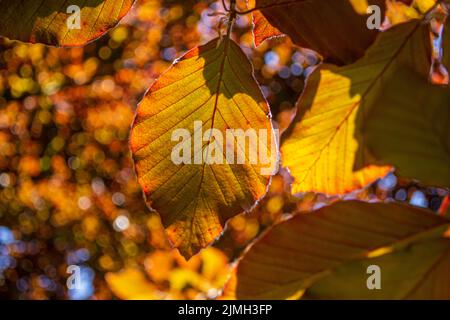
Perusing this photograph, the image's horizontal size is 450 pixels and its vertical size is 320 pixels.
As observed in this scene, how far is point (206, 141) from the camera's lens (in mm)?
674

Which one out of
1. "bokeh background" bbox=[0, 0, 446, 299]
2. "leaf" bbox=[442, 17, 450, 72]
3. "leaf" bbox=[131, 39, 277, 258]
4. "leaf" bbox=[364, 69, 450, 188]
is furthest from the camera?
"bokeh background" bbox=[0, 0, 446, 299]

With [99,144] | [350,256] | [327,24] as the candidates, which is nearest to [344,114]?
[327,24]

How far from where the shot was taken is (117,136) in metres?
6.43

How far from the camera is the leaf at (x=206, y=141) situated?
627mm

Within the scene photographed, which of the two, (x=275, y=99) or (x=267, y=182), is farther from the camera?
(x=275, y=99)

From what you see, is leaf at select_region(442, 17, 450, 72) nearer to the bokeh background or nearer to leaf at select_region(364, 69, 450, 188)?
leaf at select_region(364, 69, 450, 188)

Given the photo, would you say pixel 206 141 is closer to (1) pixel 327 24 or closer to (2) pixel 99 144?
(1) pixel 327 24

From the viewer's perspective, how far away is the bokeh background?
5875mm

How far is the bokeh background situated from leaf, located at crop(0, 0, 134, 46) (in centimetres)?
499

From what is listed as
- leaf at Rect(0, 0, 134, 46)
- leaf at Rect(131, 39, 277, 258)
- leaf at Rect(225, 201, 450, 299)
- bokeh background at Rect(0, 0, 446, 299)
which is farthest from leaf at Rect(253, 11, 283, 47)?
bokeh background at Rect(0, 0, 446, 299)

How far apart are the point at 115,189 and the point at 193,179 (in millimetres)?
6060

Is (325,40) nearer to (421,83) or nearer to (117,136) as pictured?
(421,83)

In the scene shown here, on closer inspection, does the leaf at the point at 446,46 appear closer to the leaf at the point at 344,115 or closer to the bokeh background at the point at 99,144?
the leaf at the point at 344,115

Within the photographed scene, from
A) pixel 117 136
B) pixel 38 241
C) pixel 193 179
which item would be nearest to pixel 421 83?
pixel 193 179
